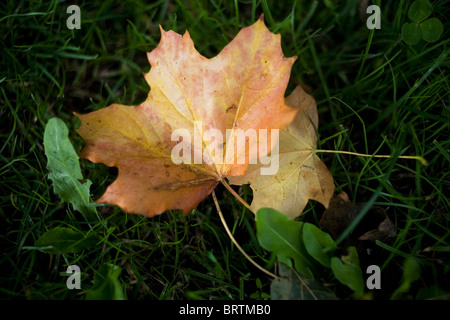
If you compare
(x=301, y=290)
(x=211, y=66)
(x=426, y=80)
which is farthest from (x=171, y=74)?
(x=426, y=80)

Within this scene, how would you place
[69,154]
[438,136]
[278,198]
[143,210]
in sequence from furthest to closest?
[438,136] < [69,154] < [278,198] < [143,210]

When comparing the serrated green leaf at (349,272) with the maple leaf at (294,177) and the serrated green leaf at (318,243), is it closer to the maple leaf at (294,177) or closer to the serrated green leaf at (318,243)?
the serrated green leaf at (318,243)

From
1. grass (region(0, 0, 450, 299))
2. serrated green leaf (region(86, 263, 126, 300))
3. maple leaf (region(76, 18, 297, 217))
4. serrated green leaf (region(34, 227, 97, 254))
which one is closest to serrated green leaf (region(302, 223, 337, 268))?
grass (region(0, 0, 450, 299))

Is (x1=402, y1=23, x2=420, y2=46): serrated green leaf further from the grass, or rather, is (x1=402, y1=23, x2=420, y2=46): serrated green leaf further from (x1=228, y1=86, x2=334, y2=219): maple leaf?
(x1=228, y1=86, x2=334, y2=219): maple leaf

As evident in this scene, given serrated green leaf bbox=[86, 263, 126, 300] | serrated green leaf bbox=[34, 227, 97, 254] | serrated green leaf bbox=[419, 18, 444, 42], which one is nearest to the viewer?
serrated green leaf bbox=[86, 263, 126, 300]

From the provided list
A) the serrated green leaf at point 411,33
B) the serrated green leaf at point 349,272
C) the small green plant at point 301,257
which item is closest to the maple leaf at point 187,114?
the small green plant at point 301,257

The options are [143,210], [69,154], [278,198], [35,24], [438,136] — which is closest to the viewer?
[143,210]
